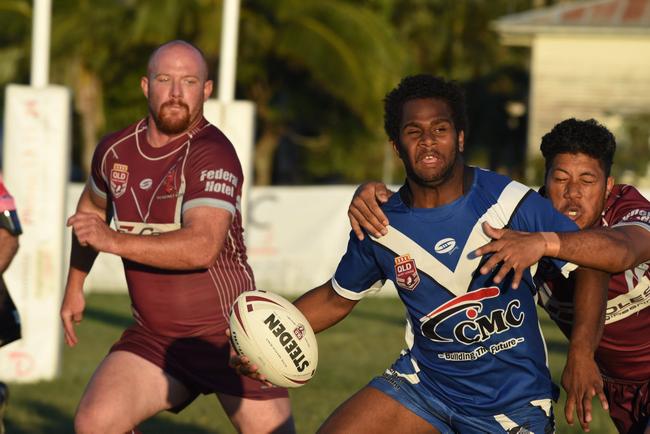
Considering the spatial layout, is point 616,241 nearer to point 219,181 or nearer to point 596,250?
point 596,250

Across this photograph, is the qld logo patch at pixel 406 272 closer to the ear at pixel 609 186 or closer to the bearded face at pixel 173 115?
the ear at pixel 609 186

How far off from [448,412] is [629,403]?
3.58 ft

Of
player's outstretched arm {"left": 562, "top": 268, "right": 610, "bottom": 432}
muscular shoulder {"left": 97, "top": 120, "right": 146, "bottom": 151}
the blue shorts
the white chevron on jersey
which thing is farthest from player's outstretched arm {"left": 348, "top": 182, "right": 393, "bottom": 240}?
muscular shoulder {"left": 97, "top": 120, "right": 146, "bottom": 151}

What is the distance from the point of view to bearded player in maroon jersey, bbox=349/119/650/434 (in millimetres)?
5465

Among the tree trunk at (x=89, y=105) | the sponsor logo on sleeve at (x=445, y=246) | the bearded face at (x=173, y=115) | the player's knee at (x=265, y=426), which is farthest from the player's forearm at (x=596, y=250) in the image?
the tree trunk at (x=89, y=105)

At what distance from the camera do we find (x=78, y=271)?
690 centimetres

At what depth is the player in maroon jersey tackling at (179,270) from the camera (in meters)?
6.27

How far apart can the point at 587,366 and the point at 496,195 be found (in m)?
0.83

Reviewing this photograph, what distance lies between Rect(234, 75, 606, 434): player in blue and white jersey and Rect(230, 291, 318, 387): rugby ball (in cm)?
28

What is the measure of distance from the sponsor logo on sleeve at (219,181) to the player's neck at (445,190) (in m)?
0.99

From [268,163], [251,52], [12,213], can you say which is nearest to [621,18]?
[251,52]

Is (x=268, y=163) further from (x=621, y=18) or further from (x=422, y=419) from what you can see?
(x=422, y=419)

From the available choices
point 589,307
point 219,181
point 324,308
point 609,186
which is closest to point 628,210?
point 609,186

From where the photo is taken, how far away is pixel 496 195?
18.4 ft
